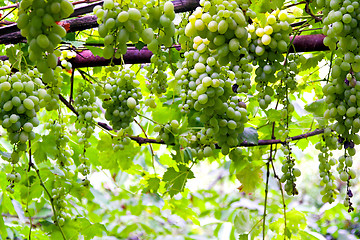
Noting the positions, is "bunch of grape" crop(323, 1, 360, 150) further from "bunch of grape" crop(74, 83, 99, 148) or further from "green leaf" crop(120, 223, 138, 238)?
"green leaf" crop(120, 223, 138, 238)

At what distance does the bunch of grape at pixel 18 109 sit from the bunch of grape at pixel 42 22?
0.20 metres

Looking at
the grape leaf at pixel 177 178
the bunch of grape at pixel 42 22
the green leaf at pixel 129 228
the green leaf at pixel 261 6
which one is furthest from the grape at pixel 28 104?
the green leaf at pixel 129 228

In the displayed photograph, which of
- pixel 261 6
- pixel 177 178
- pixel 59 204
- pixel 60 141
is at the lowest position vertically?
pixel 59 204

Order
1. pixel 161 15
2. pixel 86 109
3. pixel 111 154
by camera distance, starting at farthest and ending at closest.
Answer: pixel 111 154 < pixel 86 109 < pixel 161 15

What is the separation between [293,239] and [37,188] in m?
0.93

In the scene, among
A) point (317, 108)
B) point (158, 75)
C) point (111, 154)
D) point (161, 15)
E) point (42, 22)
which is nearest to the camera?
point (42, 22)

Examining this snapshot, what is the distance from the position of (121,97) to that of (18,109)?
344 mm

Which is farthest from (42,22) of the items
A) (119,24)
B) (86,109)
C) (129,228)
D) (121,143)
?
(129,228)

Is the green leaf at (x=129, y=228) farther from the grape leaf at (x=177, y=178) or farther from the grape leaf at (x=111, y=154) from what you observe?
the grape leaf at (x=177, y=178)

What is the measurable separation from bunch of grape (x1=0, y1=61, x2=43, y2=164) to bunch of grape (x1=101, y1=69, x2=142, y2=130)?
29 cm

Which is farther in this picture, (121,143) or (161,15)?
(121,143)

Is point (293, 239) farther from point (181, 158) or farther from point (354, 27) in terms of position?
point (354, 27)

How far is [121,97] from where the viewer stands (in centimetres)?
98

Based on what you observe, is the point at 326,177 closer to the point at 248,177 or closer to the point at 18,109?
the point at 248,177
